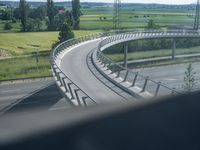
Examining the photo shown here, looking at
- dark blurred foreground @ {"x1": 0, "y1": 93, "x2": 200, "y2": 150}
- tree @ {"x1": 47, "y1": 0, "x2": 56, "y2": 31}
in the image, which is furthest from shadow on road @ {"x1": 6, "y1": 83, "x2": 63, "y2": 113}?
tree @ {"x1": 47, "y1": 0, "x2": 56, "y2": 31}

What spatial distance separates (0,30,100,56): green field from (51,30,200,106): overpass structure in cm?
1003

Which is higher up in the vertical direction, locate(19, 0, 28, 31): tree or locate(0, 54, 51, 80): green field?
locate(19, 0, 28, 31): tree

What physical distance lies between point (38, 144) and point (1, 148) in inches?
5.1

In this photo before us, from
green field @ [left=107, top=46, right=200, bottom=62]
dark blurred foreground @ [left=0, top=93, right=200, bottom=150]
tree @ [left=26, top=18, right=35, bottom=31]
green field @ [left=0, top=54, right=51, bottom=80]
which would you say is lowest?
green field @ [left=107, top=46, right=200, bottom=62]

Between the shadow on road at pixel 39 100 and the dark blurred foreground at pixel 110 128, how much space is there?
1054 cm

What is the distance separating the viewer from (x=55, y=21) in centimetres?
4081

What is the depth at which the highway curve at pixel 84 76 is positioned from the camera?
8118 mm

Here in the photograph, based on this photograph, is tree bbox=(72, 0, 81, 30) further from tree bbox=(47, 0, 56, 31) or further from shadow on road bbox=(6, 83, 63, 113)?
shadow on road bbox=(6, 83, 63, 113)

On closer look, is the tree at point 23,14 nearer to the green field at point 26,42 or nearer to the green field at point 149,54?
the green field at point 26,42

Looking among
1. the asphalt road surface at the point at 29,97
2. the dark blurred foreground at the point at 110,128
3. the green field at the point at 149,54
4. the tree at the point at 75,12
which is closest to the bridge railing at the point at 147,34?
the green field at the point at 149,54

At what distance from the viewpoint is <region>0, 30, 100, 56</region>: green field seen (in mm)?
30795

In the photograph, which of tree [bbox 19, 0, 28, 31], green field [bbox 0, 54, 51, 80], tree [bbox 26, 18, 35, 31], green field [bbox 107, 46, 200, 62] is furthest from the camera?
tree [bbox 26, 18, 35, 31]

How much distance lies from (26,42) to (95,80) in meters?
24.6

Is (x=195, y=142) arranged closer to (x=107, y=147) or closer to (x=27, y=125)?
(x=107, y=147)
